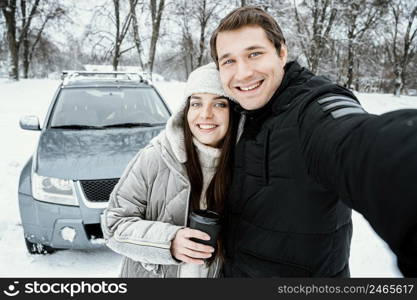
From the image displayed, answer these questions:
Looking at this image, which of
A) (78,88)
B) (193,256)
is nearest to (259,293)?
(193,256)

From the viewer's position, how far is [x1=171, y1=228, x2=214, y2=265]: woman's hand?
1031 millimetres

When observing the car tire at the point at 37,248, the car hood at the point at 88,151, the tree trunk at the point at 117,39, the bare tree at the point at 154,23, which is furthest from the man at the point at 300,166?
the tree trunk at the point at 117,39

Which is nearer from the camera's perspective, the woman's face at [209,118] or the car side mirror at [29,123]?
the woman's face at [209,118]

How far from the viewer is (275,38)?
117cm

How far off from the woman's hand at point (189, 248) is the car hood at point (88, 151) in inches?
57.3

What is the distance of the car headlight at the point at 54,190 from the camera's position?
92.5 inches

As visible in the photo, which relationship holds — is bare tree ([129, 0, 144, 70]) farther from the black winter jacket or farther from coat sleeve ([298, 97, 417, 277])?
coat sleeve ([298, 97, 417, 277])

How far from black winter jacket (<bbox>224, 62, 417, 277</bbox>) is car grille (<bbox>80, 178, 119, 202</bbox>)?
4.82 feet

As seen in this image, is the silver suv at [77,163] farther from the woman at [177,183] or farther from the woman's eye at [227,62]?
the woman's eye at [227,62]

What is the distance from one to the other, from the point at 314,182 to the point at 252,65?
54 centimetres

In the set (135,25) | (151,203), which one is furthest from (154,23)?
(151,203)

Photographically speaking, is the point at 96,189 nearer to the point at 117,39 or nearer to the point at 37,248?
the point at 37,248

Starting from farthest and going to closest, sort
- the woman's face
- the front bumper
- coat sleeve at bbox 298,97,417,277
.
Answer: the front bumper → the woman's face → coat sleeve at bbox 298,97,417,277

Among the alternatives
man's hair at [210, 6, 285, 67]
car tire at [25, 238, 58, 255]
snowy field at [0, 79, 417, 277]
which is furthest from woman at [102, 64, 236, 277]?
car tire at [25, 238, 58, 255]
